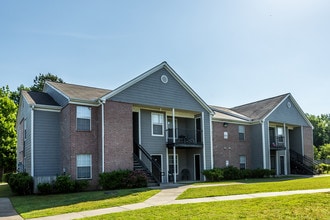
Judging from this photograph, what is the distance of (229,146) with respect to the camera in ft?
91.2

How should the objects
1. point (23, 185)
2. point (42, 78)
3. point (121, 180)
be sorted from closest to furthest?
point (23, 185), point (121, 180), point (42, 78)

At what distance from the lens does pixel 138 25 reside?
16922 millimetres

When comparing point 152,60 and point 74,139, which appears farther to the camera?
point 152,60

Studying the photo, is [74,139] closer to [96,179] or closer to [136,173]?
[96,179]

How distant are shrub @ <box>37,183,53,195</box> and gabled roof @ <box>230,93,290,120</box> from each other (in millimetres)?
19505

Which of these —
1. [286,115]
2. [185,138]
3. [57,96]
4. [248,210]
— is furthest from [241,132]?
[248,210]

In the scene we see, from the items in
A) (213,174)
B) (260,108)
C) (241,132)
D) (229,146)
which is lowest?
(213,174)

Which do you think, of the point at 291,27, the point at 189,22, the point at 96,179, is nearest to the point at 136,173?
the point at 96,179

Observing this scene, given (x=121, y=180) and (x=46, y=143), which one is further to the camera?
(x=46, y=143)

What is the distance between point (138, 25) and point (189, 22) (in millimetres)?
2753

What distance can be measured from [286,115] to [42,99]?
22.8m

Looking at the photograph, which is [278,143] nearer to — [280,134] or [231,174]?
[280,134]

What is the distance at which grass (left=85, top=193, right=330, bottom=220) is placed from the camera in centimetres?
858

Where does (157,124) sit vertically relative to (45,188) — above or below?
above
